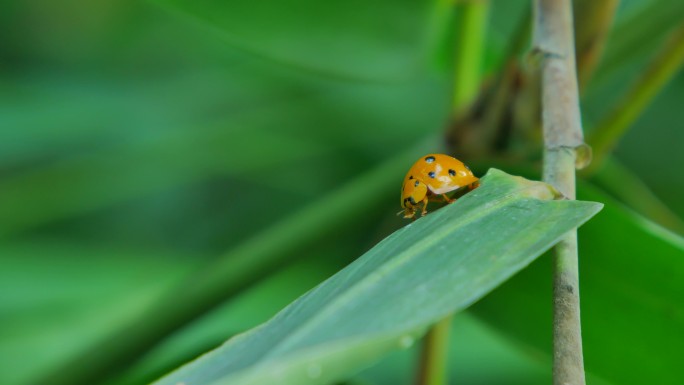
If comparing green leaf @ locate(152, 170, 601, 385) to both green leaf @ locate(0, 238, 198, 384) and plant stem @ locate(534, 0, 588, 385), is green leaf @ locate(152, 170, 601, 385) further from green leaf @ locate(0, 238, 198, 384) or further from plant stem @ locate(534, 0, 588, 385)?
green leaf @ locate(0, 238, 198, 384)

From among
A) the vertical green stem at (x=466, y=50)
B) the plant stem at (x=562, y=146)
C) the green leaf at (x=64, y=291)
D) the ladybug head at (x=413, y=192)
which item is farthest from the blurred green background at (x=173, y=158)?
the plant stem at (x=562, y=146)

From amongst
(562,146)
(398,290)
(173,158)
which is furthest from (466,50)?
(173,158)

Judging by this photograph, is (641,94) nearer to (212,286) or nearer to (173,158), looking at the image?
(212,286)

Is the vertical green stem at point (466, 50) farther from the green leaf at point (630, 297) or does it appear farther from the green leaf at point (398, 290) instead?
the green leaf at point (398, 290)

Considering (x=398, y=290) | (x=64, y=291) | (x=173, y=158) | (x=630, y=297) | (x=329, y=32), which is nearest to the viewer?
(x=398, y=290)

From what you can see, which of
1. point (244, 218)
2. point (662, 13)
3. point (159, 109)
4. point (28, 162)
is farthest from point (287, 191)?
point (662, 13)

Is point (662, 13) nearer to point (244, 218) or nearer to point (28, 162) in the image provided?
point (244, 218)
